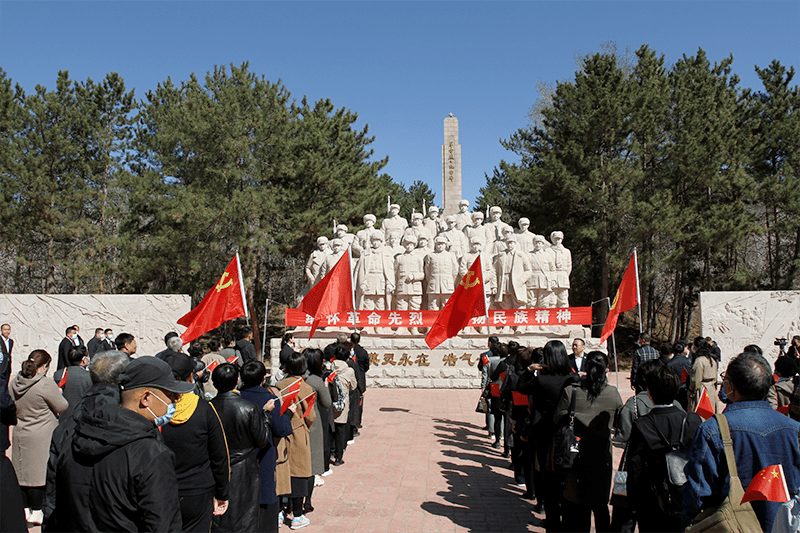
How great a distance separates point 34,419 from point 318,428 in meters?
2.44

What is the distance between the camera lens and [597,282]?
2255 cm

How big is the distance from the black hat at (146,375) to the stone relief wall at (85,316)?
13398 millimetres

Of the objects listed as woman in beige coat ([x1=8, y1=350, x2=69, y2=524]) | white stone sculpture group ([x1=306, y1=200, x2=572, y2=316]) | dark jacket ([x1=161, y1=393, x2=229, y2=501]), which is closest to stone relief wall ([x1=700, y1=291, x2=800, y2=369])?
white stone sculpture group ([x1=306, y1=200, x2=572, y2=316])

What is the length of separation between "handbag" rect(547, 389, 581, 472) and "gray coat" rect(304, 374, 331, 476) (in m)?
2.18

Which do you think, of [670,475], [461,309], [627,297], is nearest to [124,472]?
[670,475]

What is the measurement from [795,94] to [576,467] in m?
22.9

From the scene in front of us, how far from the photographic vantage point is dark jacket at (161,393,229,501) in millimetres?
2979

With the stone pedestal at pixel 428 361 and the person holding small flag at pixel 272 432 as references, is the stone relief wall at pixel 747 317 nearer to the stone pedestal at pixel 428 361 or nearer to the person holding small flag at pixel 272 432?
the stone pedestal at pixel 428 361

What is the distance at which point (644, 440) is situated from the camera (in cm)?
304

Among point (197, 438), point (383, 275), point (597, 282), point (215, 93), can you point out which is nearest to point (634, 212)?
point (597, 282)

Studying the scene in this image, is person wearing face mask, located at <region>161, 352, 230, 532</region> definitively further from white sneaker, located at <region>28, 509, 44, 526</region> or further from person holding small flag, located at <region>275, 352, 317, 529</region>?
white sneaker, located at <region>28, 509, 44, 526</region>

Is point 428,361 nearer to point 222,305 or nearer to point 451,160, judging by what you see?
point 222,305

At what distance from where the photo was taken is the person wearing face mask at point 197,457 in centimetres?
298

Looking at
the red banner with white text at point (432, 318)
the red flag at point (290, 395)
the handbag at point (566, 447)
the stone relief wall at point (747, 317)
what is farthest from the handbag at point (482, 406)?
the stone relief wall at point (747, 317)
